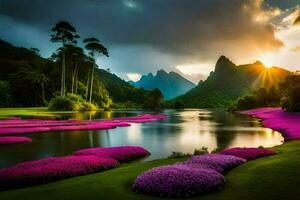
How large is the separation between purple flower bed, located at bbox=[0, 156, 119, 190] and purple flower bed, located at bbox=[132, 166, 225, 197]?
6.62 m

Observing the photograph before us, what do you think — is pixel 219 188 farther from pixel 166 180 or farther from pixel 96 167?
pixel 96 167

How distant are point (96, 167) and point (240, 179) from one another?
10345 mm

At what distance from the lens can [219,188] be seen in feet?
48.4

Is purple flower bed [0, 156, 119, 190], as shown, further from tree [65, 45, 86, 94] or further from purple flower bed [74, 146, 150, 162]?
tree [65, 45, 86, 94]

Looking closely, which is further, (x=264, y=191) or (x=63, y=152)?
(x=63, y=152)

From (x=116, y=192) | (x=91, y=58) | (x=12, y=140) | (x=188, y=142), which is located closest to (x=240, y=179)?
(x=116, y=192)

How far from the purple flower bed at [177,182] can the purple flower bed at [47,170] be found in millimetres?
6620

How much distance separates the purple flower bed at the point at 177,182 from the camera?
14219 mm

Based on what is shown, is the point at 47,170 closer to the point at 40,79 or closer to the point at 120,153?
the point at 120,153

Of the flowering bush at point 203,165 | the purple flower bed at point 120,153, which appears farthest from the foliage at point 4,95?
the flowering bush at point 203,165

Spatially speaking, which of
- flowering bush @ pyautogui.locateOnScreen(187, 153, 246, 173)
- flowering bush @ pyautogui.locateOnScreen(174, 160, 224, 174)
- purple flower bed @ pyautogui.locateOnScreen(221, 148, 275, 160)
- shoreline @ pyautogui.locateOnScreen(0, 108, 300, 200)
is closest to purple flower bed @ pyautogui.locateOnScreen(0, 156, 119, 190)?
shoreline @ pyautogui.locateOnScreen(0, 108, 300, 200)

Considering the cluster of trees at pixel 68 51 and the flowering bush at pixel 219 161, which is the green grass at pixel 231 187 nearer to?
the flowering bush at pixel 219 161

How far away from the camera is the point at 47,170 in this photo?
2045 centimetres

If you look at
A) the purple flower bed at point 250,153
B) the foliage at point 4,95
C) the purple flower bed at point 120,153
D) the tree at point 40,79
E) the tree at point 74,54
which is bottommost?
the purple flower bed at point 120,153
